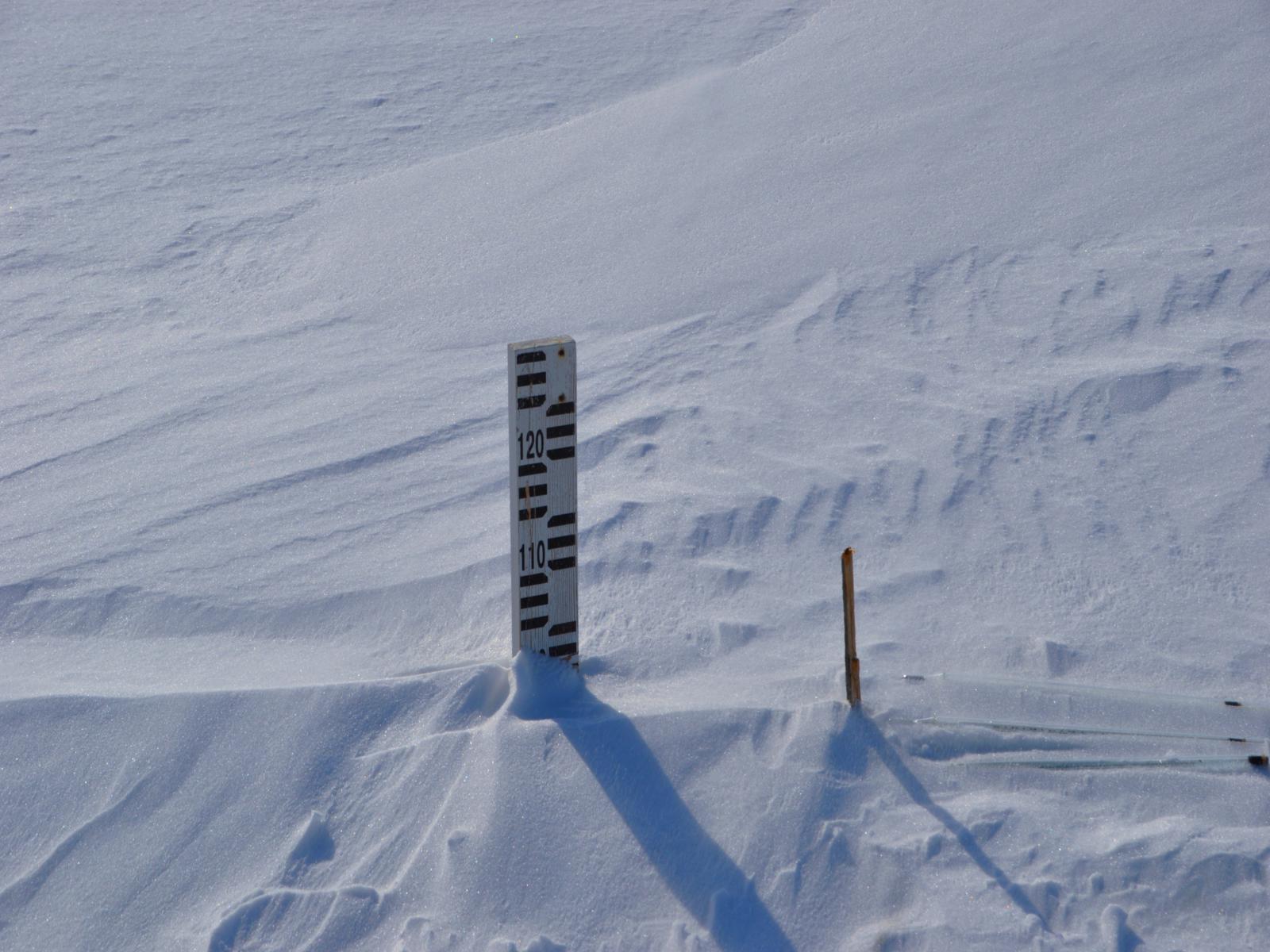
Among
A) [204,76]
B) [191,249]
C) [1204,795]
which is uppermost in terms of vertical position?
[204,76]

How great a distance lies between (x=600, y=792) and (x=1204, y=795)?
129 centimetres

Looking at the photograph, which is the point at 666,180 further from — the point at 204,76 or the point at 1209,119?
the point at 204,76

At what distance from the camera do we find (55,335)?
5418 millimetres

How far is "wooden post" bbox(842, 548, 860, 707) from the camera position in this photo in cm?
285

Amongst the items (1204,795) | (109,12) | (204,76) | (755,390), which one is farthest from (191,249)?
(1204,795)

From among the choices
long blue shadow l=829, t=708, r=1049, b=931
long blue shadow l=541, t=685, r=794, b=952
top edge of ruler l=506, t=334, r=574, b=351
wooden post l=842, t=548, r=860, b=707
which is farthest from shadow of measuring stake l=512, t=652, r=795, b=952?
top edge of ruler l=506, t=334, r=574, b=351

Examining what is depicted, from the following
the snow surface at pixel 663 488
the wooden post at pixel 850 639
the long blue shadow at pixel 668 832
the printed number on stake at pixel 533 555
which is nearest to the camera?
the long blue shadow at pixel 668 832

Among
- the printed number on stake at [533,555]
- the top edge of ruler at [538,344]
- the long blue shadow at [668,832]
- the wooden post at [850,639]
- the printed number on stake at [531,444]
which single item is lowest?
the long blue shadow at [668,832]

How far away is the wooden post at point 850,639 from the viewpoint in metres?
2.85

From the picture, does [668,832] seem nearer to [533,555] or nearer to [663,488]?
[533,555]

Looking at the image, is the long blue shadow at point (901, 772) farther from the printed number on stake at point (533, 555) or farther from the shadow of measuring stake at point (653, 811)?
the printed number on stake at point (533, 555)

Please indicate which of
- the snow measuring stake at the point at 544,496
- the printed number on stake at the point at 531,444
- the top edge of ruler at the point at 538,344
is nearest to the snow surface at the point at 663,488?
the snow measuring stake at the point at 544,496

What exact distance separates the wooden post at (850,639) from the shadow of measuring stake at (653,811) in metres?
0.48

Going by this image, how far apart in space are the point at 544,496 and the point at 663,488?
95cm
